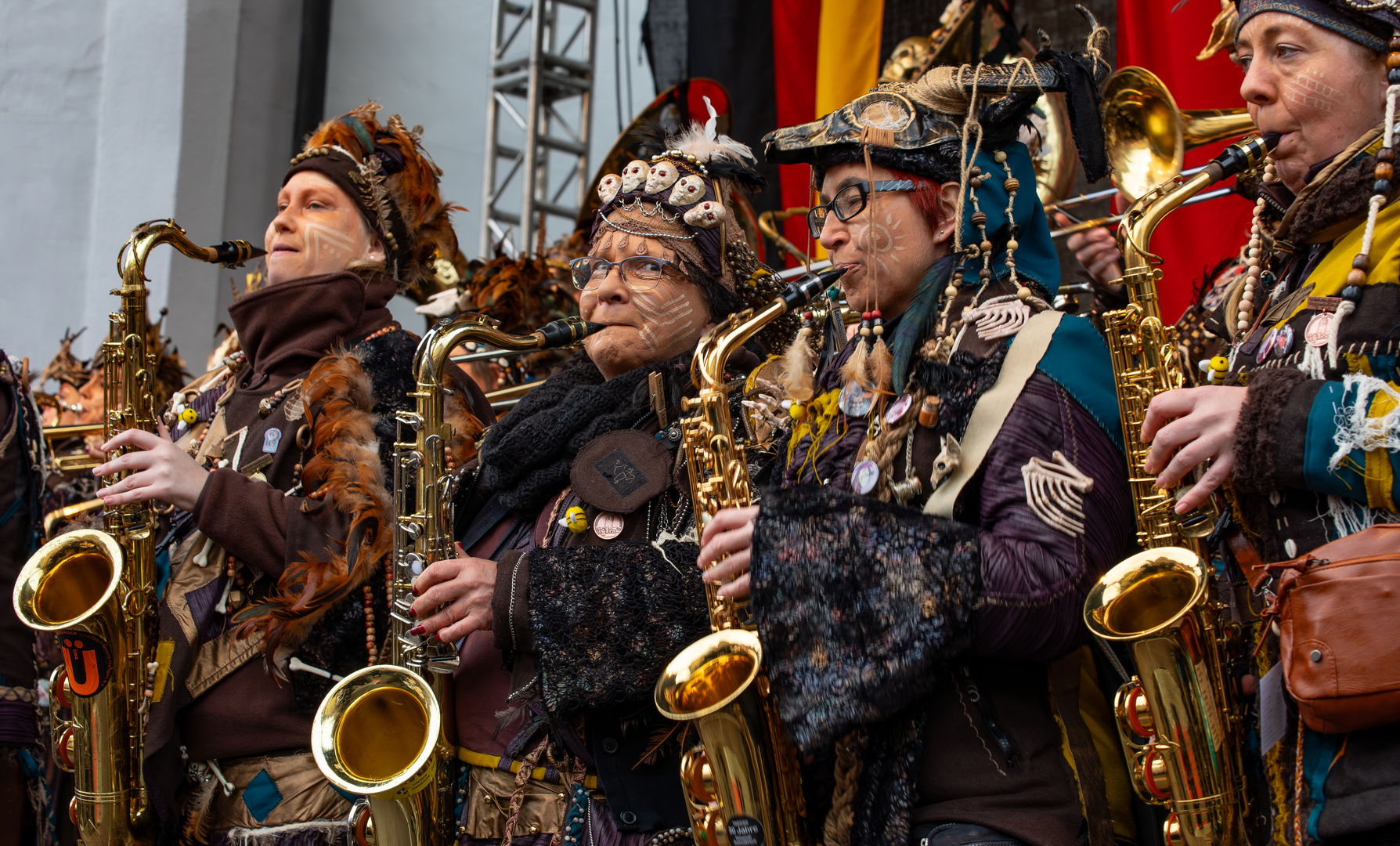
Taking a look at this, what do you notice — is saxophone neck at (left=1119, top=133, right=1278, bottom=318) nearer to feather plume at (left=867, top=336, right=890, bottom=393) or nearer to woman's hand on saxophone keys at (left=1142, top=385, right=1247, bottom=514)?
woman's hand on saxophone keys at (left=1142, top=385, right=1247, bottom=514)

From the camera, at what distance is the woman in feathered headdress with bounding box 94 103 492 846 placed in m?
3.38

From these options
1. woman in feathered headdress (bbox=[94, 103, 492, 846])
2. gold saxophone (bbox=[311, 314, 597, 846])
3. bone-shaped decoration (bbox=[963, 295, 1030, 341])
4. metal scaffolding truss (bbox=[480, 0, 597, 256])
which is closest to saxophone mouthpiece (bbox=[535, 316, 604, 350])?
gold saxophone (bbox=[311, 314, 597, 846])

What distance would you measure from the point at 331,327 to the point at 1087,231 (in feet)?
7.81

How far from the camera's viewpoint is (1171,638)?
2.25 metres

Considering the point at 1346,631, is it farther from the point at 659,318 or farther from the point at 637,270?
the point at 637,270

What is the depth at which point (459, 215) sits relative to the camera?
9.91 meters

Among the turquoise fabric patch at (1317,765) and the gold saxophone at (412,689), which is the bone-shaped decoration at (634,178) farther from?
the turquoise fabric patch at (1317,765)

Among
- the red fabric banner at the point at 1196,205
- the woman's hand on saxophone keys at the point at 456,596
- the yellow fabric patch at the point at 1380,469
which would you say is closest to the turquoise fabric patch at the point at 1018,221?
the yellow fabric patch at the point at 1380,469

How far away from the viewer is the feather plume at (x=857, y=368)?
2680 millimetres

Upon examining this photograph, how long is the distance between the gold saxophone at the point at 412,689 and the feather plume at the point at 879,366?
0.98 meters

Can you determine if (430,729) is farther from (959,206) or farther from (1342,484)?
(1342,484)

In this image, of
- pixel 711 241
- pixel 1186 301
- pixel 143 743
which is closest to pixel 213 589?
pixel 143 743

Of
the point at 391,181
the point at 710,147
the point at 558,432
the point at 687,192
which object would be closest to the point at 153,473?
the point at 558,432

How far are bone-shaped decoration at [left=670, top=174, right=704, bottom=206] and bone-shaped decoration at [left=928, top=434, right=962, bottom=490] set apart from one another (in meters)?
1.28
